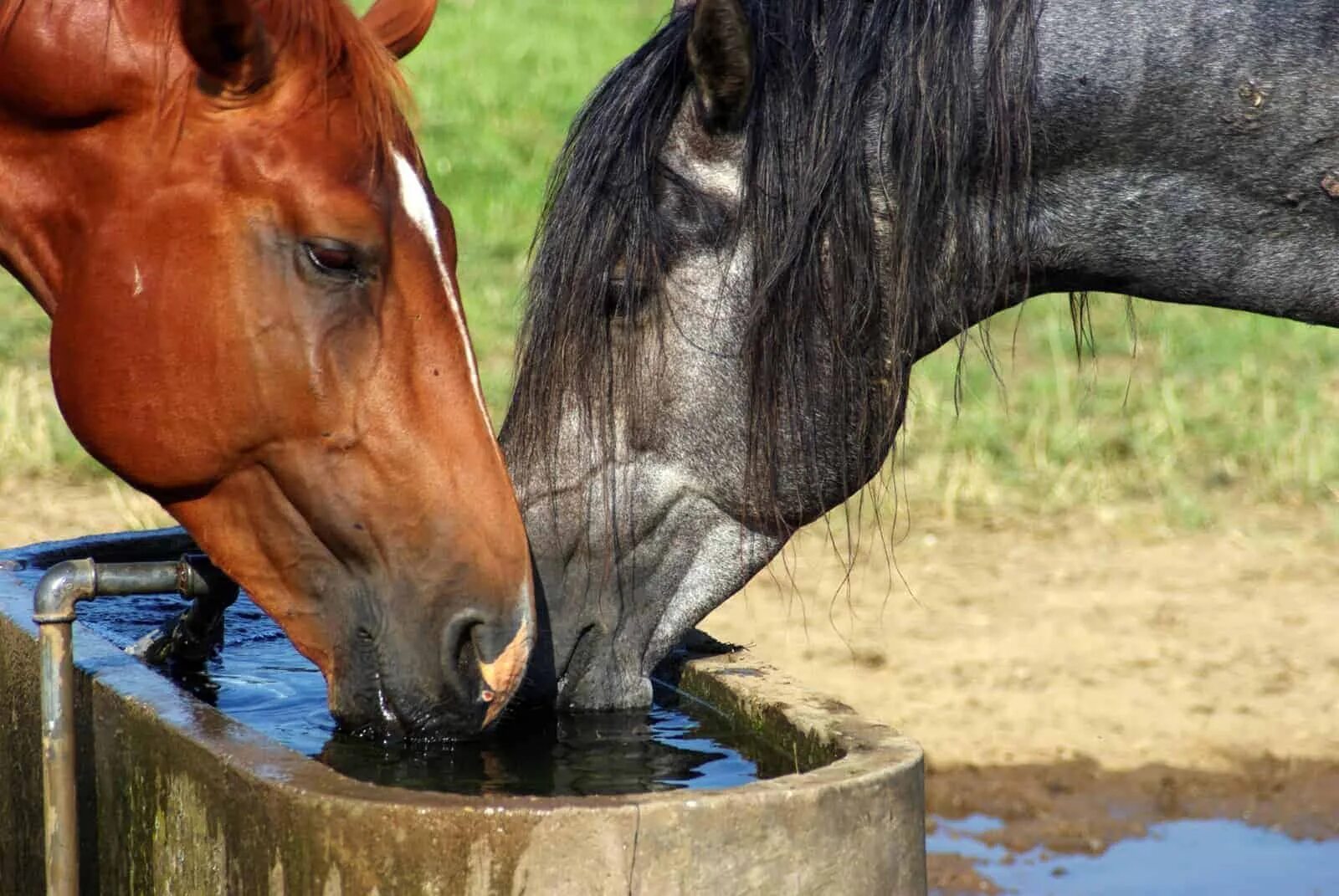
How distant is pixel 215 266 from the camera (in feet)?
7.83

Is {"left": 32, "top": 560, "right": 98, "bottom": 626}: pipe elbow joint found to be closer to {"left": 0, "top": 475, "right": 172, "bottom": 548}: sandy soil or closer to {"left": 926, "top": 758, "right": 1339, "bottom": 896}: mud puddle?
{"left": 926, "top": 758, "right": 1339, "bottom": 896}: mud puddle

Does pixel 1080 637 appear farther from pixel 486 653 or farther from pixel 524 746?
pixel 486 653

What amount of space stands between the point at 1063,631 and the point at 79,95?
3.51 m

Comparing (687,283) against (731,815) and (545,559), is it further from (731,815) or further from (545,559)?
(731,815)

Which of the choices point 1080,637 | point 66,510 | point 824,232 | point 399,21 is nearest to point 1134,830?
point 1080,637

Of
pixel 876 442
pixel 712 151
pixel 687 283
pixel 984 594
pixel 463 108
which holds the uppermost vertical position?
pixel 463 108

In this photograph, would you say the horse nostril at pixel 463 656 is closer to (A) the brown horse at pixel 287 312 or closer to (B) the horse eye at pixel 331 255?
(A) the brown horse at pixel 287 312

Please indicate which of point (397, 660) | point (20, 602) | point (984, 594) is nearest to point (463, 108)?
point (984, 594)

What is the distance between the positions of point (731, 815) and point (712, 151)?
1.20 m

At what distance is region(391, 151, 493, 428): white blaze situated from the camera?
8.07 feet

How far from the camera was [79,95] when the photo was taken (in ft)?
7.95

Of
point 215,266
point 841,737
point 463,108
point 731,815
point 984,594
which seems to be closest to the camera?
point 731,815

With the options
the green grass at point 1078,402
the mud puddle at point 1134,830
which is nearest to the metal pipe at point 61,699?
the mud puddle at point 1134,830

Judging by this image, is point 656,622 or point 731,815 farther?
point 656,622
